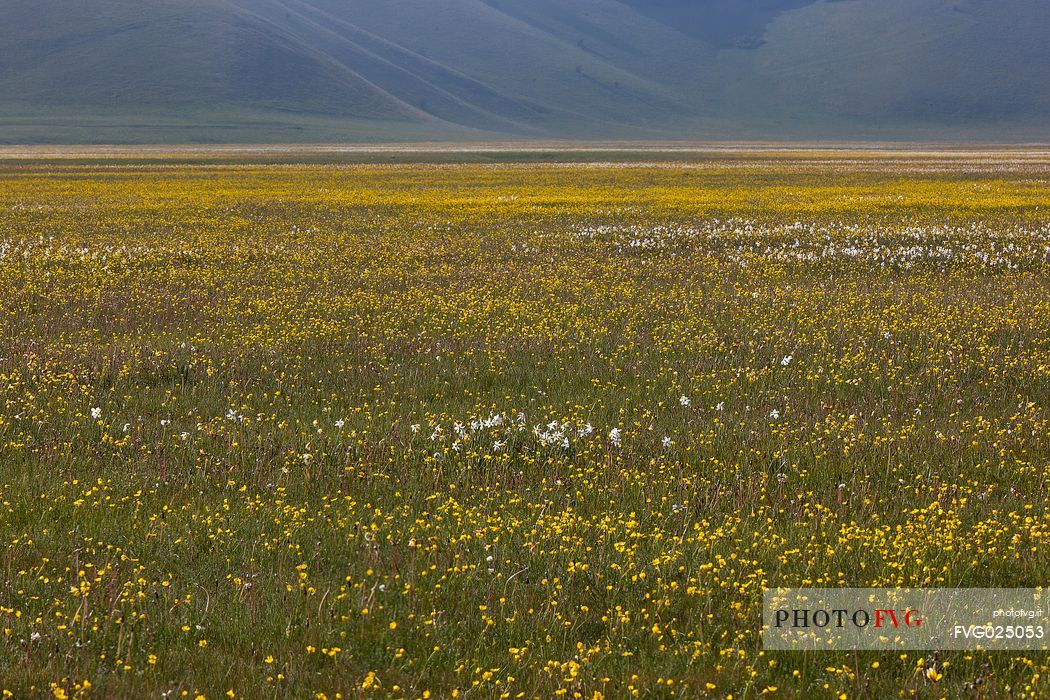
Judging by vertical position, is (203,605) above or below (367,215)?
below

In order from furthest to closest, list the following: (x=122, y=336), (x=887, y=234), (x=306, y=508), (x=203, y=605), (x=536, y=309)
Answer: (x=887, y=234) → (x=536, y=309) → (x=122, y=336) → (x=306, y=508) → (x=203, y=605)

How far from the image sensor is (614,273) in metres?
19.4

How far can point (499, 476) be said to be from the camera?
25.2 ft

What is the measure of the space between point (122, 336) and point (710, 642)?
10711mm

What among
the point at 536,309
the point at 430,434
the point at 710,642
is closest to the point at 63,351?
the point at 430,434

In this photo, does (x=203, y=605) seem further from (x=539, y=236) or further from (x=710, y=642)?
(x=539, y=236)

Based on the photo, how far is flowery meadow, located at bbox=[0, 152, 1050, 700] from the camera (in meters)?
5.00

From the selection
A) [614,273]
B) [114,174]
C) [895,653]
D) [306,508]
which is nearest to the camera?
[895,653]

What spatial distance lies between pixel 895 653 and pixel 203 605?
412 cm

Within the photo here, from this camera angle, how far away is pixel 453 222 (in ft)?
100

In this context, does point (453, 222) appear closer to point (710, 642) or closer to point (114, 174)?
point (710, 642)

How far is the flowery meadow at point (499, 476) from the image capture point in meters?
5.00

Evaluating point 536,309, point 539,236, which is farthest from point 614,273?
point 539,236

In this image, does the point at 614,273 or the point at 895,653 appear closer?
the point at 895,653
